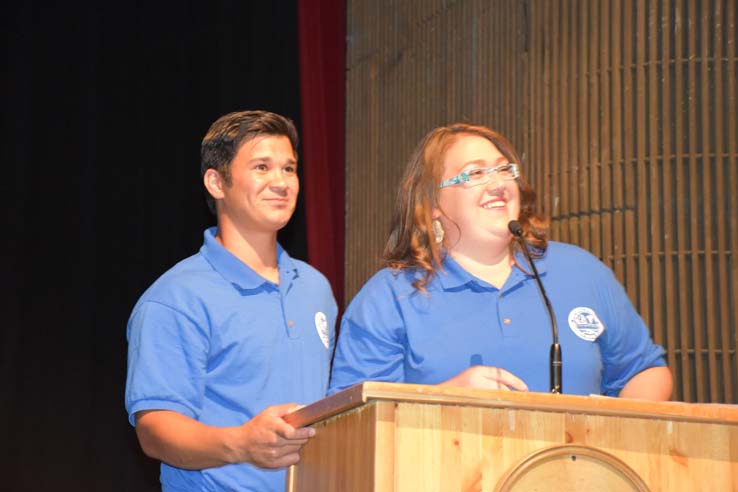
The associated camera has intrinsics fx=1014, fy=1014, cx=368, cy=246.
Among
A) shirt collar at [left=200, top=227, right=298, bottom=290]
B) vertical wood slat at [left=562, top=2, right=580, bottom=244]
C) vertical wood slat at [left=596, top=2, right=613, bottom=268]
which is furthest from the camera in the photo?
vertical wood slat at [left=562, top=2, right=580, bottom=244]

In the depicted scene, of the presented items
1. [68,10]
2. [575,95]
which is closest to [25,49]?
[68,10]

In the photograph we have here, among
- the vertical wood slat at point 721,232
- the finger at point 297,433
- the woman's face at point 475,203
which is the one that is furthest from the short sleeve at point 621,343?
the vertical wood slat at point 721,232

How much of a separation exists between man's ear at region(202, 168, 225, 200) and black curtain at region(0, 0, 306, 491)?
2.23 metres

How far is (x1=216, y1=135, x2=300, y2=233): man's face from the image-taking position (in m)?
3.11

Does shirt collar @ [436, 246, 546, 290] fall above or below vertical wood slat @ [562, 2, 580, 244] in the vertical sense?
below

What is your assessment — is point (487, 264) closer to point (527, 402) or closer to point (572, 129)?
point (527, 402)

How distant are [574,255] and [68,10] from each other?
12.0 ft

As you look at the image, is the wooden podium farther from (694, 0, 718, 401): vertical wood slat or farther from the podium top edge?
(694, 0, 718, 401): vertical wood slat

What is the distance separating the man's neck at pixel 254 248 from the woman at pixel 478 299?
52cm

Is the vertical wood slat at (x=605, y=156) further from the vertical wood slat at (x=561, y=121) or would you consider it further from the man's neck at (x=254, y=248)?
the man's neck at (x=254, y=248)

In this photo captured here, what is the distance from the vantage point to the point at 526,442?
1.80 m

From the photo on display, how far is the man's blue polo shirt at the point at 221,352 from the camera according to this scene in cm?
270

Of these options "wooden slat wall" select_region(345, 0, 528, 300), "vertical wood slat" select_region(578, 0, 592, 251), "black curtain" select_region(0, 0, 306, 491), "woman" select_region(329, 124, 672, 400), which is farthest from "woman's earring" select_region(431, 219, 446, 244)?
"black curtain" select_region(0, 0, 306, 491)

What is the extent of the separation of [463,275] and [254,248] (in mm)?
830
